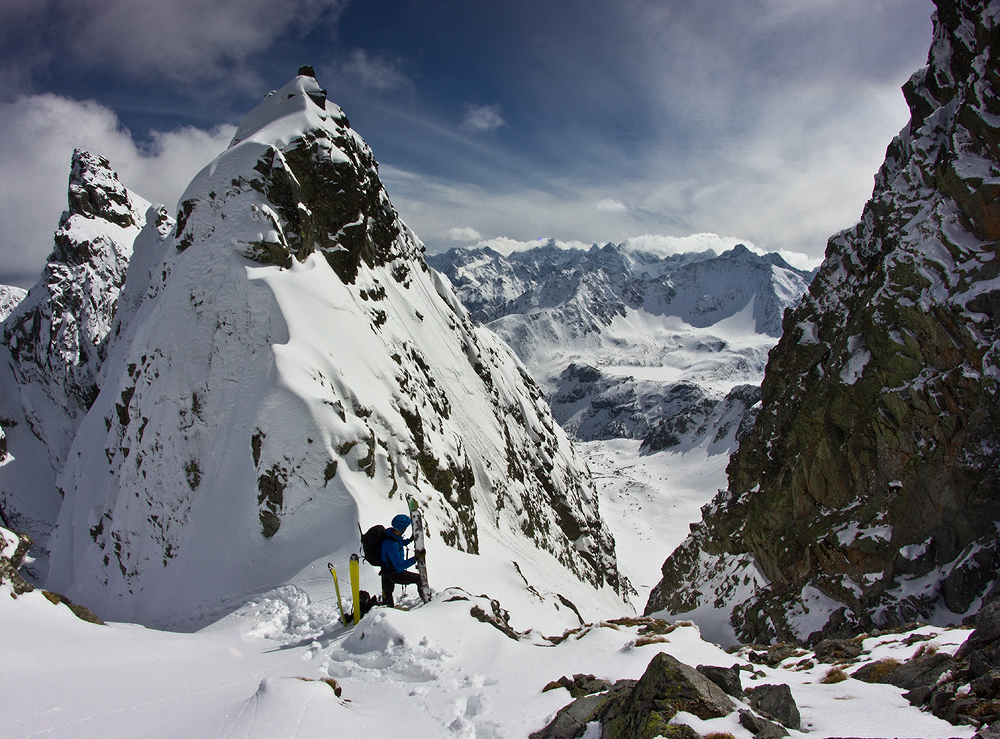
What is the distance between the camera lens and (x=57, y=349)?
7438 centimetres

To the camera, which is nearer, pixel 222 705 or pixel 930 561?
pixel 222 705

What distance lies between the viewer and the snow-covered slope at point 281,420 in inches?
780

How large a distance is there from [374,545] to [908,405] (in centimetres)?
2847

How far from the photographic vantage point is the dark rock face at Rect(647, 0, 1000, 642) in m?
23.9

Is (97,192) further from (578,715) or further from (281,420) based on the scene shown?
(578,715)

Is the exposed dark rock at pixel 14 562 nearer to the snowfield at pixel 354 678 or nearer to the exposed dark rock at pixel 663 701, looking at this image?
the snowfield at pixel 354 678

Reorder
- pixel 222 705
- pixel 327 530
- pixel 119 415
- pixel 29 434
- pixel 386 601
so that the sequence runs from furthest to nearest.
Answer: pixel 29 434
pixel 119 415
pixel 327 530
pixel 386 601
pixel 222 705

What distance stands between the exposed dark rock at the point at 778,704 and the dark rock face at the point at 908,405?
22.2 m

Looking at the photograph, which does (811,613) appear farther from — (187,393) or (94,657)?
(187,393)

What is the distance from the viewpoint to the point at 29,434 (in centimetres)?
7512

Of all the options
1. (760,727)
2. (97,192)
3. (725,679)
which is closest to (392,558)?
(725,679)

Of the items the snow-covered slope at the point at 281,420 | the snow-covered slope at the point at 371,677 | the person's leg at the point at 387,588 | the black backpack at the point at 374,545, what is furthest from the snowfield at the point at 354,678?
the snow-covered slope at the point at 281,420

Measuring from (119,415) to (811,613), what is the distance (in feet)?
126

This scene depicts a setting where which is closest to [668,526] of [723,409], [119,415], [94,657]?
[723,409]
